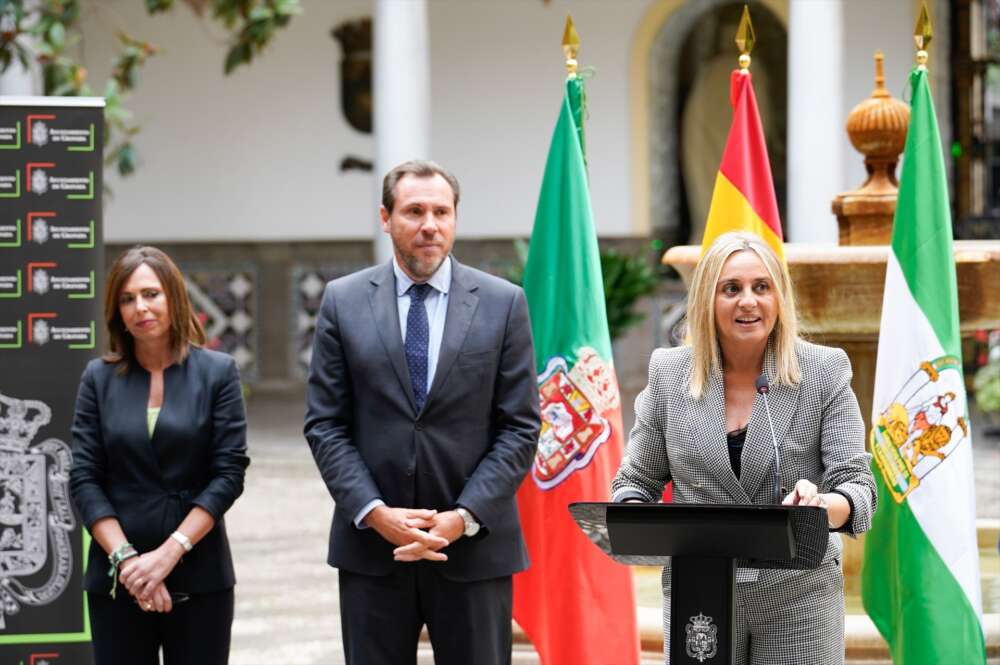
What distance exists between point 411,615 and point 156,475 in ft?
3.02

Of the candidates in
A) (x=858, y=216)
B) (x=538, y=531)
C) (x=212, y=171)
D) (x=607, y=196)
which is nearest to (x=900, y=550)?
(x=538, y=531)

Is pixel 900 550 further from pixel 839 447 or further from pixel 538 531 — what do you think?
pixel 839 447

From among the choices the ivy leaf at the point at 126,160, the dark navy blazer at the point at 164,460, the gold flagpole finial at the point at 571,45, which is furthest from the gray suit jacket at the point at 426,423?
the ivy leaf at the point at 126,160

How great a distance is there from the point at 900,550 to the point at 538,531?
1.22 metres

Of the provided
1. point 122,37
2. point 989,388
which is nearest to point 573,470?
point 122,37

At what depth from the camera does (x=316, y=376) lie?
13.9 ft

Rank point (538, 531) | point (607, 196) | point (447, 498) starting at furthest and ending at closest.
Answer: point (607, 196), point (538, 531), point (447, 498)

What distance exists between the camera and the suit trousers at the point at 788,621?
3.58 metres

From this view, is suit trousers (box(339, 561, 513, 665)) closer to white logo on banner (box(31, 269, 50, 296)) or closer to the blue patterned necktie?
the blue patterned necktie

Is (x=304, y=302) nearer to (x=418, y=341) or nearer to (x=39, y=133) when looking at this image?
(x=39, y=133)

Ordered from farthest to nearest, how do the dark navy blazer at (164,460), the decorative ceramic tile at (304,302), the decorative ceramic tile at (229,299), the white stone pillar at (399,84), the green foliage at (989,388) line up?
the decorative ceramic tile at (229,299) < the decorative ceramic tile at (304,302) < the green foliage at (989,388) < the white stone pillar at (399,84) < the dark navy blazer at (164,460)

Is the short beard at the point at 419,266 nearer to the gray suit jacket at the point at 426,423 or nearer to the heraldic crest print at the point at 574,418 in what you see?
the gray suit jacket at the point at 426,423

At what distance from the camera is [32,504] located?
556cm

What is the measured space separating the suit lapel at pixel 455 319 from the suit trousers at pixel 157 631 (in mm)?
999
